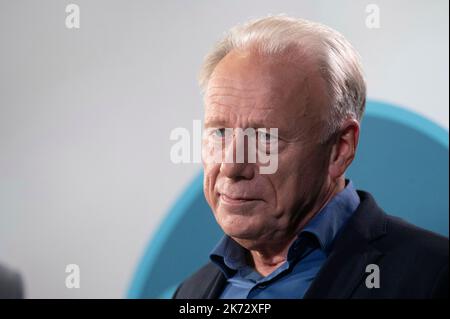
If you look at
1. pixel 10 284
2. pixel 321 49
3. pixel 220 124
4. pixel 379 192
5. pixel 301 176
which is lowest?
pixel 10 284

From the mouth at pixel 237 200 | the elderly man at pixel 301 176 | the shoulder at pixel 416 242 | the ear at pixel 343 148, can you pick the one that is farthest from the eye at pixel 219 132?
the shoulder at pixel 416 242

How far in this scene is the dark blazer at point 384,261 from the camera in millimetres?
1372

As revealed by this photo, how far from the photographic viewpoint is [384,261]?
56.1 inches

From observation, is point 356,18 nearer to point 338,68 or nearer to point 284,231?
point 338,68

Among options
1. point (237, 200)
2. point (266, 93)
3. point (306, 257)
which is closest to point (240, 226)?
point (237, 200)

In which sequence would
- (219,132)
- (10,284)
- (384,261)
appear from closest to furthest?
(384,261)
(219,132)
(10,284)

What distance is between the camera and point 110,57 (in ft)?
7.06

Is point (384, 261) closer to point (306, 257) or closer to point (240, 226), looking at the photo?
point (306, 257)

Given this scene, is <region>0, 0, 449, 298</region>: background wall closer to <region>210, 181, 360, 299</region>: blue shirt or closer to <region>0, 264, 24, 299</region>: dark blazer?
<region>0, 264, 24, 299</region>: dark blazer

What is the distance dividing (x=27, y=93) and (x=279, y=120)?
103 cm

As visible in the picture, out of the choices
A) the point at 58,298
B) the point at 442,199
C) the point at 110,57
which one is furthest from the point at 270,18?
the point at 58,298

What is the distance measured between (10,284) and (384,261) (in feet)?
3.93

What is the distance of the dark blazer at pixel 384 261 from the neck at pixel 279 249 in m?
0.09

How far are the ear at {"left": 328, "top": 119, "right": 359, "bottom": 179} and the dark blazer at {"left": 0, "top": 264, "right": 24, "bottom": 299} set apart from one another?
1.02m
